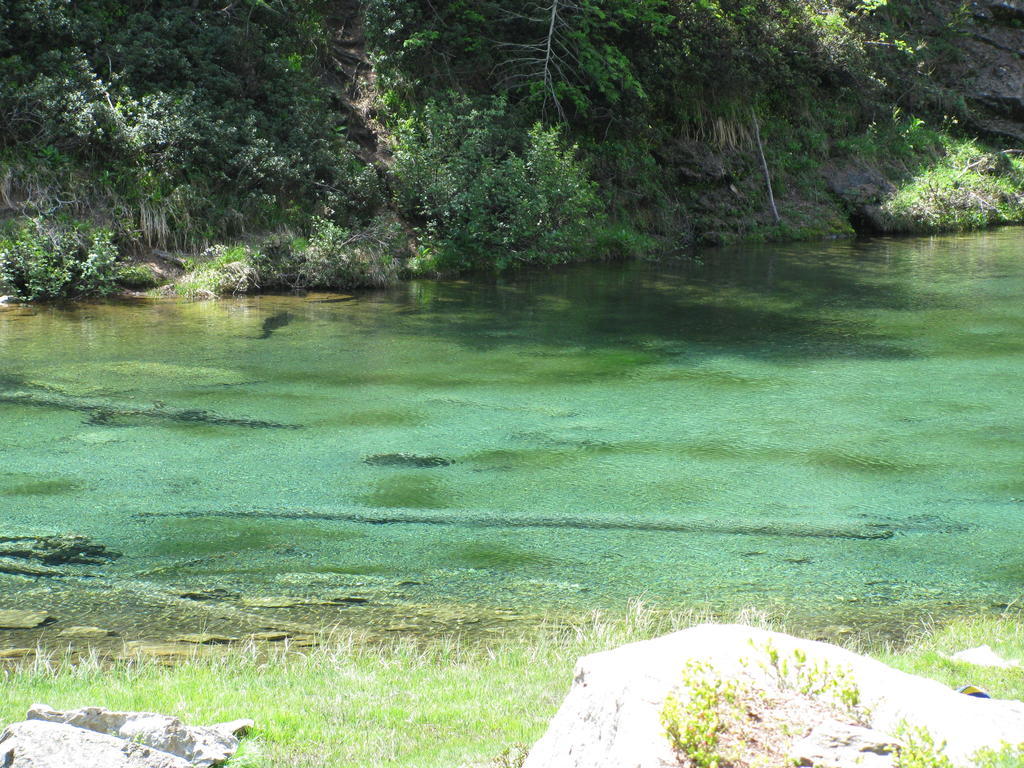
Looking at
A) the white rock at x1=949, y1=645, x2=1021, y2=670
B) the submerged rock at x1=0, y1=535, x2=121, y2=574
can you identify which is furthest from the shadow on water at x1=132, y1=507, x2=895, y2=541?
the white rock at x1=949, y1=645, x2=1021, y2=670

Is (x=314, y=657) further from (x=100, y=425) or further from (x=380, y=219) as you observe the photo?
(x=380, y=219)

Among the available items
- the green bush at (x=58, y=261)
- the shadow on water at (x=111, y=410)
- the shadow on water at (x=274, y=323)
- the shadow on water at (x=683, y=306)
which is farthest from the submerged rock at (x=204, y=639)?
the green bush at (x=58, y=261)

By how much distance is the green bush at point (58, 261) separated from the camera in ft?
42.3

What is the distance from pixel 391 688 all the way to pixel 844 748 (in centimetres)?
194

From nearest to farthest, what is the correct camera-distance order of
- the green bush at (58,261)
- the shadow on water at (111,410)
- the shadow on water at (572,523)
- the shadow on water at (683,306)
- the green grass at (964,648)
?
the green grass at (964,648) → the shadow on water at (572,523) → the shadow on water at (111,410) → the shadow on water at (683,306) → the green bush at (58,261)

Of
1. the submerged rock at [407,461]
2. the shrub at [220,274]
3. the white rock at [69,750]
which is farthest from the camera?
the shrub at [220,274]

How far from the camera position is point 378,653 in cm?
446

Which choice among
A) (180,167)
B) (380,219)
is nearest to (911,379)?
(380,219)

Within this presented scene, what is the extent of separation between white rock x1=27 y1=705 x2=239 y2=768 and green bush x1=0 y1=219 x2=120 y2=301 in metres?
11.0

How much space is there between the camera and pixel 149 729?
2.97 m

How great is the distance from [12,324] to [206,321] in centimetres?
206

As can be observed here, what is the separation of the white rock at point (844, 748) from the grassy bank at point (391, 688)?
0.98m

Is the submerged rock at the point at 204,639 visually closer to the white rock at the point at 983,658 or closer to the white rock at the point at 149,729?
the white rock at the point at 149,729

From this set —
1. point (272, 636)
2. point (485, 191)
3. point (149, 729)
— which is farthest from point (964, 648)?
point (485, 191)
